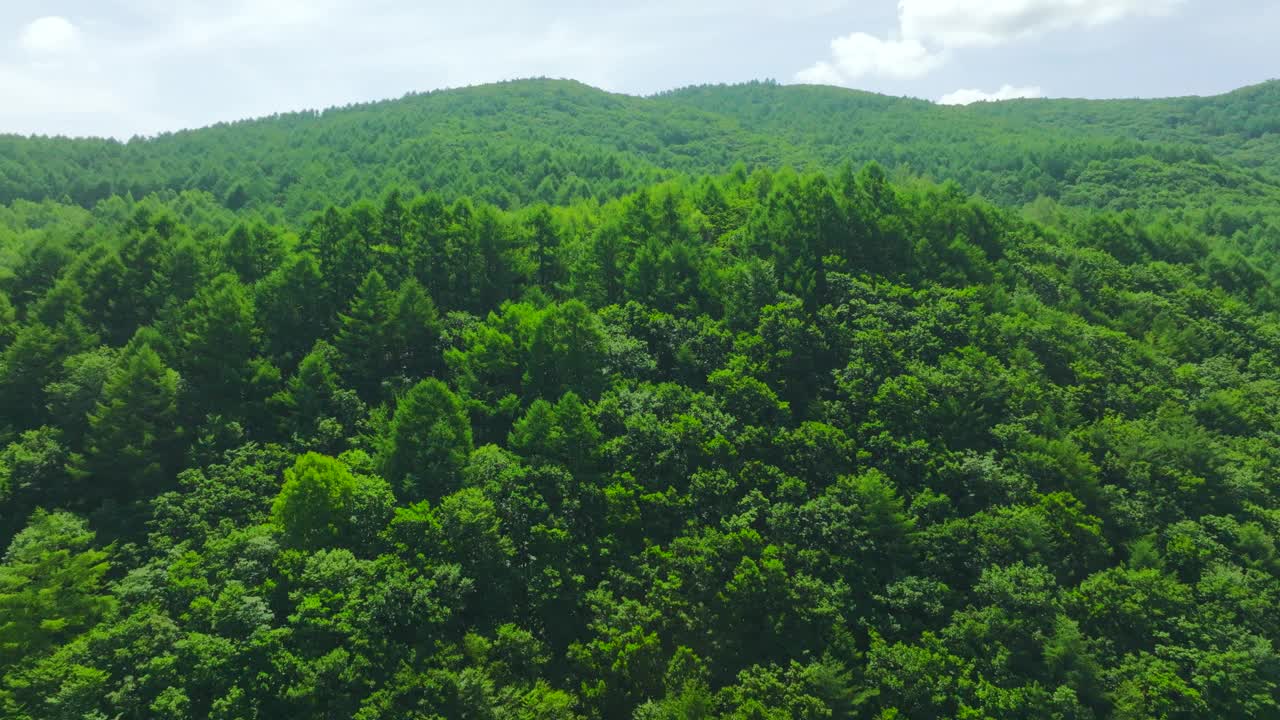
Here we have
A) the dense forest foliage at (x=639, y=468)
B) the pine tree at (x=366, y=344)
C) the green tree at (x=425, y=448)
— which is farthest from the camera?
the pine tree at (x=366, y=344)

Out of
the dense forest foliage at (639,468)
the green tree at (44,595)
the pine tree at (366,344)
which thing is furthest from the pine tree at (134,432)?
the pine tree at (366,344)

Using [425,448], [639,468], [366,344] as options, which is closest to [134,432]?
[366,344]

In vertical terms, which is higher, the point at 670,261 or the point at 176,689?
the point at 670,261

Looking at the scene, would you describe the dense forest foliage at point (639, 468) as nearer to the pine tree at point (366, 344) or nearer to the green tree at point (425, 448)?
the green tree at point (425, 448)

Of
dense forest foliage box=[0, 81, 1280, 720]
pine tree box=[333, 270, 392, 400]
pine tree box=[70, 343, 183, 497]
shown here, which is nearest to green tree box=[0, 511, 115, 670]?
dense forest foliage box=[0, 81, 1280, 720]

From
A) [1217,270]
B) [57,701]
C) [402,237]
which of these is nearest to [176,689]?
[57,701]

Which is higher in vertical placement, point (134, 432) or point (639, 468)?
point (134, 432)

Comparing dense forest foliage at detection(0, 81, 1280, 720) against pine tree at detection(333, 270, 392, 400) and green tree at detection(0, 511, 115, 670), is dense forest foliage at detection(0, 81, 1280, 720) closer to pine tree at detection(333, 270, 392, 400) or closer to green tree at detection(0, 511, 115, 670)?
green tree at detection(0, 511, 115, 670)

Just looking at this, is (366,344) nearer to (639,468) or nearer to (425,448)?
(425,448)

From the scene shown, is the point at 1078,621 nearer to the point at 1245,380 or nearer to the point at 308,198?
the point at 1245,380
